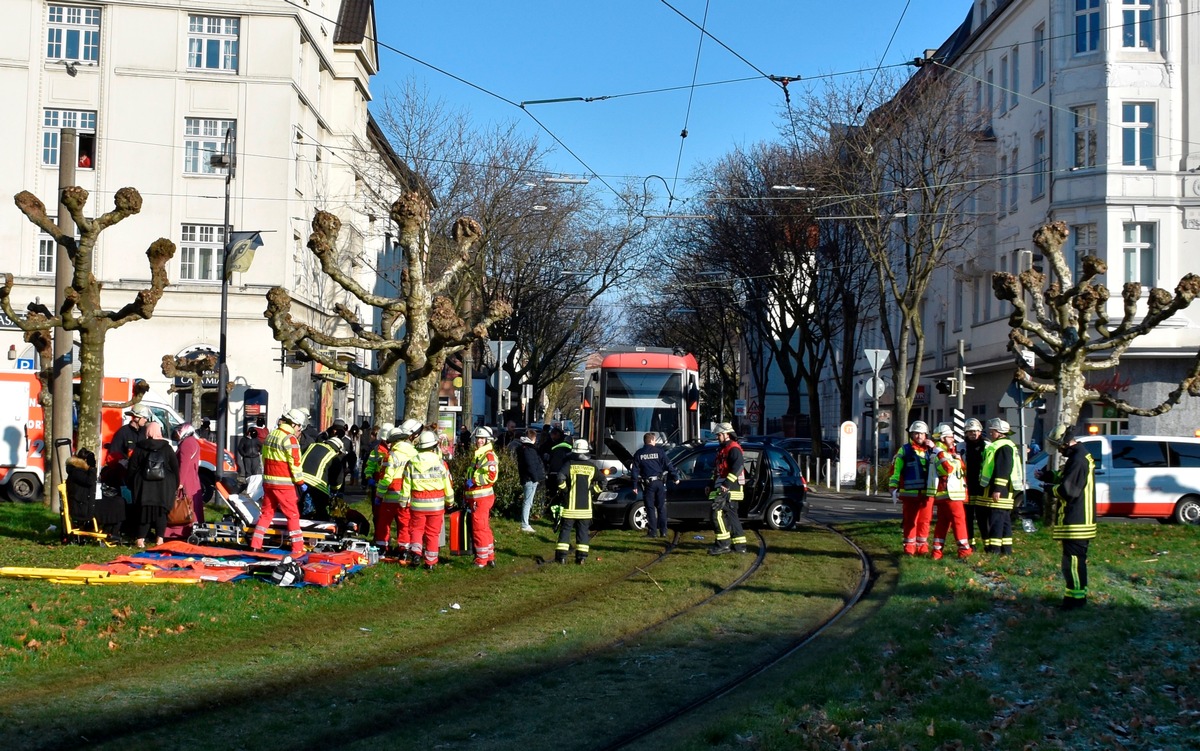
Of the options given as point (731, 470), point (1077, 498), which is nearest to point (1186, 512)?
point (731, 470)

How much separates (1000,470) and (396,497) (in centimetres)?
800

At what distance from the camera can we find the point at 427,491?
1498 cm

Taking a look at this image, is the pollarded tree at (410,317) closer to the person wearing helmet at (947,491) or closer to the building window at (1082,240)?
the person wearing helmet at (947,491)

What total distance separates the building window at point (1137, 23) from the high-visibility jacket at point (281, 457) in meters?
30.3

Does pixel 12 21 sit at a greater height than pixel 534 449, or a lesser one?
greater

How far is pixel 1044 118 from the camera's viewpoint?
38.1 metres

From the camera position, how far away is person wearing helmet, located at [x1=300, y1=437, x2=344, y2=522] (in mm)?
16250

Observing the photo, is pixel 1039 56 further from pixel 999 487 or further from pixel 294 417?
pixel 294 417

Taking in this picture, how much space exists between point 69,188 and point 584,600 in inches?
456

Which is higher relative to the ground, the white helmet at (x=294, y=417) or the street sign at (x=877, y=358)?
the street sign at (x=877, y=358)

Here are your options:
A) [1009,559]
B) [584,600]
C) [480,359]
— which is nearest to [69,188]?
[584,600]

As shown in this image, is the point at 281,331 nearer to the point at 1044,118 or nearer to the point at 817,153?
the point at 817,153

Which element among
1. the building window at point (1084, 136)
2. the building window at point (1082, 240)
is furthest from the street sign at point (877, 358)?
Result: the building window at point (1084, 136)

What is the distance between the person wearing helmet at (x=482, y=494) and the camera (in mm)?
15688
